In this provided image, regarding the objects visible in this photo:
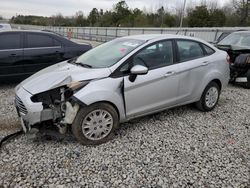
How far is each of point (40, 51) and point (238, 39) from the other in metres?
5.76

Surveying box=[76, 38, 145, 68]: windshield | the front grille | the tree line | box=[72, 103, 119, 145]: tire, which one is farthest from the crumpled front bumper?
the tree line

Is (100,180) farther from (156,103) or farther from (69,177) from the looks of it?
(156,103)

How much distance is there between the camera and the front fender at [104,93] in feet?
11.1

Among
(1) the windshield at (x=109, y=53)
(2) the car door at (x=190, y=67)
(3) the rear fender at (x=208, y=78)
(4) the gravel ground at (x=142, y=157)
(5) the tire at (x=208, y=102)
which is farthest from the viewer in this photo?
(5) the tire at (x=208, y=102)

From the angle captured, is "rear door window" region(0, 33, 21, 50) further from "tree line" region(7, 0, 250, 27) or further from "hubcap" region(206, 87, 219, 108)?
"tree line" region(7, 0, 250, 27)

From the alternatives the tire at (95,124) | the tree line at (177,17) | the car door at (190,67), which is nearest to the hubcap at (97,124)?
the tire at (95,124)

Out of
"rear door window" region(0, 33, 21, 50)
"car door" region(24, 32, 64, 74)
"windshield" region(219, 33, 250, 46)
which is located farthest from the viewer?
"windshield" region(219, 33, 250, 46)

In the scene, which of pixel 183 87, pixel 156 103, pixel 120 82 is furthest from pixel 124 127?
pixel 183 87

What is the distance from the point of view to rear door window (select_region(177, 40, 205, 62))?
4449 mm

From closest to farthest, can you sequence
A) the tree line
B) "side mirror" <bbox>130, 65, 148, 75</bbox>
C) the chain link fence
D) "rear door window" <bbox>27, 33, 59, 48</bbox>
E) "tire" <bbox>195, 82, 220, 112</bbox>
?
"side mirror" <bbox>130, 65, 148, 75</bbox> < "tire" <bbox>195, 82, 220, 112</bbox> < "rear door window" <bbox>27, 33, 59, 48</bbox> < the chain link fence < the tree line

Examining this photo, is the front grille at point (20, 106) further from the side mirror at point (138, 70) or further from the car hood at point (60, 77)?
the side mirror at point (138, 70)

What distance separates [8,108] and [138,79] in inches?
→ 111

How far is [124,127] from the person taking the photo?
4250 millimetres

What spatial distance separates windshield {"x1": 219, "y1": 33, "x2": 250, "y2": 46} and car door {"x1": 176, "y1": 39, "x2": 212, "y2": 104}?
334cm
